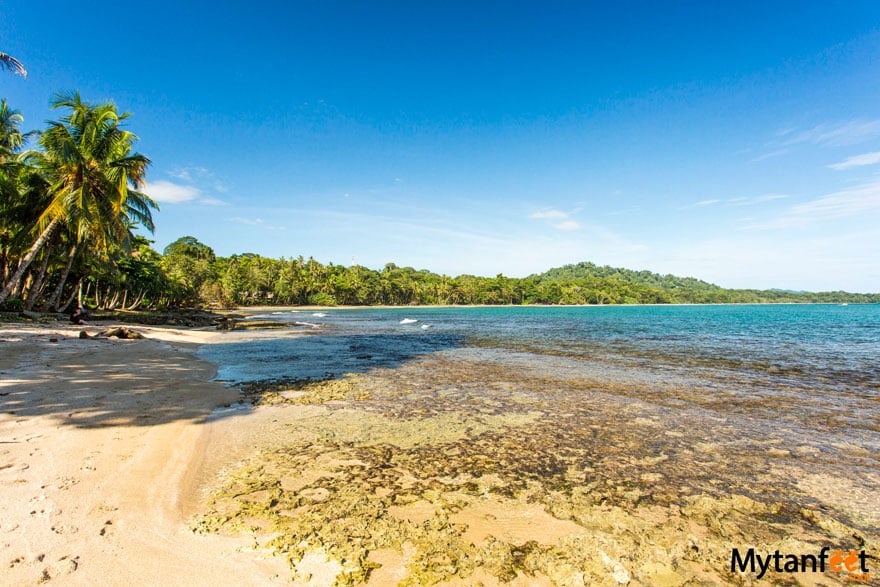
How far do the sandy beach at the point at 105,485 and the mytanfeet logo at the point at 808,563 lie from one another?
4.75 metres

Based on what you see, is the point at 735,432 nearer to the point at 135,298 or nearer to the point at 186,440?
the point at 186,440

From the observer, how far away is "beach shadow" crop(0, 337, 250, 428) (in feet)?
25.1

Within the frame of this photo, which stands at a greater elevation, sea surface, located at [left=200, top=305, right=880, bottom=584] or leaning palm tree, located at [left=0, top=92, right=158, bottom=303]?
leaning palm tree, located at [left=0, top=92, right=158, bottom=303]

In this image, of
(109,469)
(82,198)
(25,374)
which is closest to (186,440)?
(109,469)

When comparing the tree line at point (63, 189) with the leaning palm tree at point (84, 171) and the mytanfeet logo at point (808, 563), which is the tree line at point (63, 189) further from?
the mytanfeet logo at point (808, 563)

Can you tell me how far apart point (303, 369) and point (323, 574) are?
12.8m

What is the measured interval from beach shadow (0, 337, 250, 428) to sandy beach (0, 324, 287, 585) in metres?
0.03

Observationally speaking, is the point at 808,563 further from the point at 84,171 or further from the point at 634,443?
the point at 84,171

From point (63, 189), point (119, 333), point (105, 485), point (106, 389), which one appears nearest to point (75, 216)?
point (63, 189)

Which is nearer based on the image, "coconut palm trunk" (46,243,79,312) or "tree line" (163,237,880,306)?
"coconut palm trunk" (46,243,79,312)

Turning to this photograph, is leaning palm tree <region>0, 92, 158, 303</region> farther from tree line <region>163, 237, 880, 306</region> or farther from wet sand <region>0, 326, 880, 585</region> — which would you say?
tree line <region>163, 237, 880, 306</region>

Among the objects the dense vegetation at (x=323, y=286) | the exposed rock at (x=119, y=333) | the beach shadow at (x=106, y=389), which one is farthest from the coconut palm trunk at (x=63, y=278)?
the dense vegetation at (x=323, y=286)

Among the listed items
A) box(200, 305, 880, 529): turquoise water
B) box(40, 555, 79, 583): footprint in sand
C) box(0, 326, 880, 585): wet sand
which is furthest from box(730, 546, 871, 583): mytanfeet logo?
box(40, 555, 79, 583): footprint in sand

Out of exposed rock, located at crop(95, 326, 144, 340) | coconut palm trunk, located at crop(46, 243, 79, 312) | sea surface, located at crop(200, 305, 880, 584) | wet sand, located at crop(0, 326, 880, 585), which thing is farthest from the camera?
coconut palm trunk, located at crop(46, 243, 79, 312)
